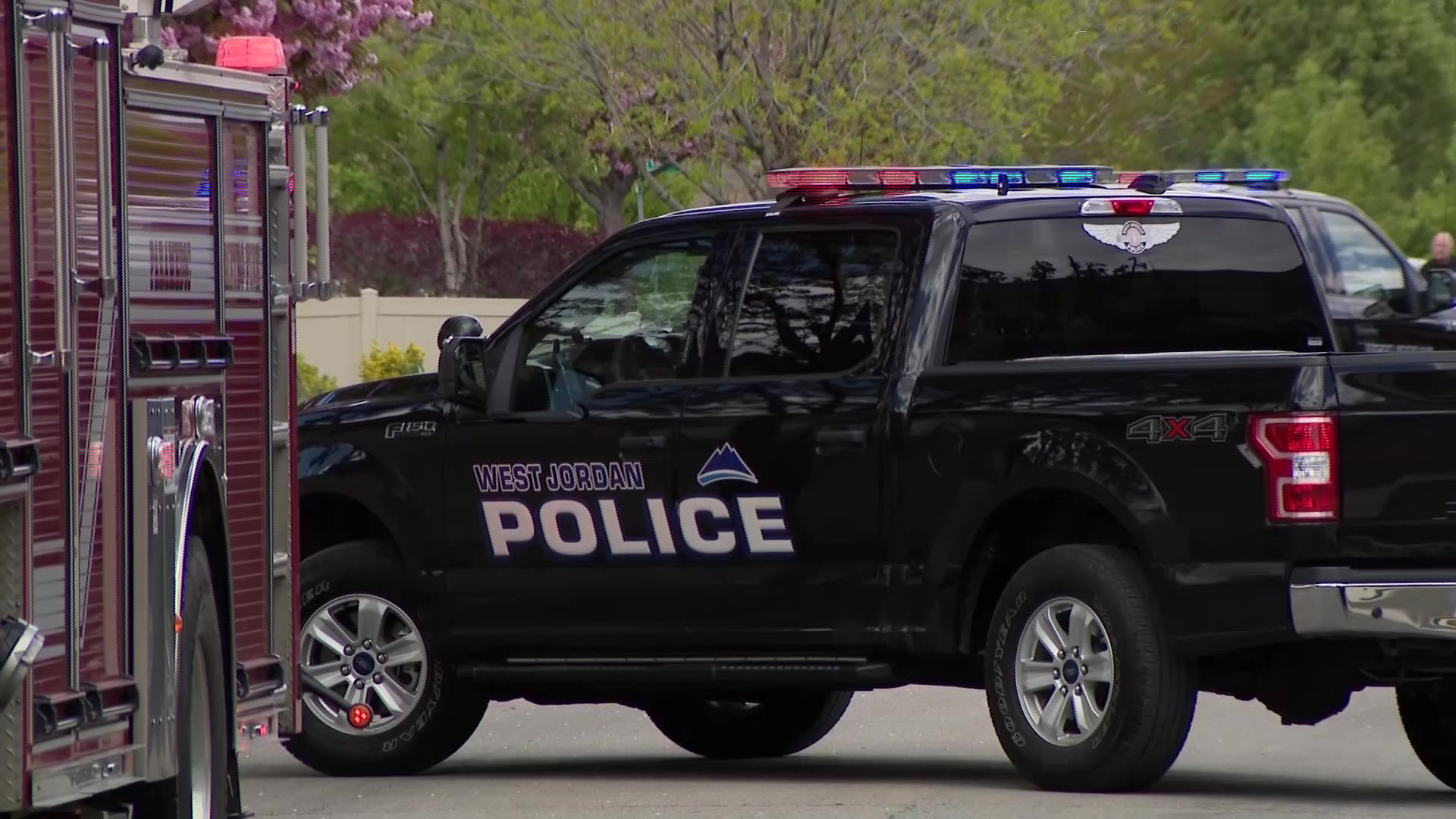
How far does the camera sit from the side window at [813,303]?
10219 millimetres

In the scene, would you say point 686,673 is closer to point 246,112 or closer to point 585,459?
point 585,459

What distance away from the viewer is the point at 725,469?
10.2m

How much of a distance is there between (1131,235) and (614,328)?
1.87 m

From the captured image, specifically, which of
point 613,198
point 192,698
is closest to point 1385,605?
point 192,698

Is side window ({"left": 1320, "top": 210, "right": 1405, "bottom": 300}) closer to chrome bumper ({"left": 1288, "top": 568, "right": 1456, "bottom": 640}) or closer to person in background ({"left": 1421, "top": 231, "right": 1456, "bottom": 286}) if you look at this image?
person in background ({"left": 1421, "top": 231, "right": 1456, "bottom": 286})

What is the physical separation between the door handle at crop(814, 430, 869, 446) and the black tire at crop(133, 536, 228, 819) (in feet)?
9.77

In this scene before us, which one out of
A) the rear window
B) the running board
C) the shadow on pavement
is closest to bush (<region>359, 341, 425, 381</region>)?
the shadow on pavement

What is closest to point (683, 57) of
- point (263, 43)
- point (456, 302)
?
point (456, 302)

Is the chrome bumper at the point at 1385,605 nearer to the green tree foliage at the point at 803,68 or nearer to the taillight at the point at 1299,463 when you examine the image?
the taillight at the point at 1299,463

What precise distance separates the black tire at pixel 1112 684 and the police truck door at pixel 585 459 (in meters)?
1.27

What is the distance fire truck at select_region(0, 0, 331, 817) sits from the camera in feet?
19.5

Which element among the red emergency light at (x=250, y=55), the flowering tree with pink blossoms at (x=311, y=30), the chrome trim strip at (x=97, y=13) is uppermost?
the flowering tree with pink blossoms at (x=311, y=30)

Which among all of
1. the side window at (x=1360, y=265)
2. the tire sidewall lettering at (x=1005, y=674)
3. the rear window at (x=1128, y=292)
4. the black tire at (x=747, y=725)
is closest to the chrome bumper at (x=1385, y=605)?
the tire sidewall lettering at (x=1005, y=674)

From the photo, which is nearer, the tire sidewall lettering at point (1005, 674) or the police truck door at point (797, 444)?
the tire sidewall lettering at point (1005, 674)
